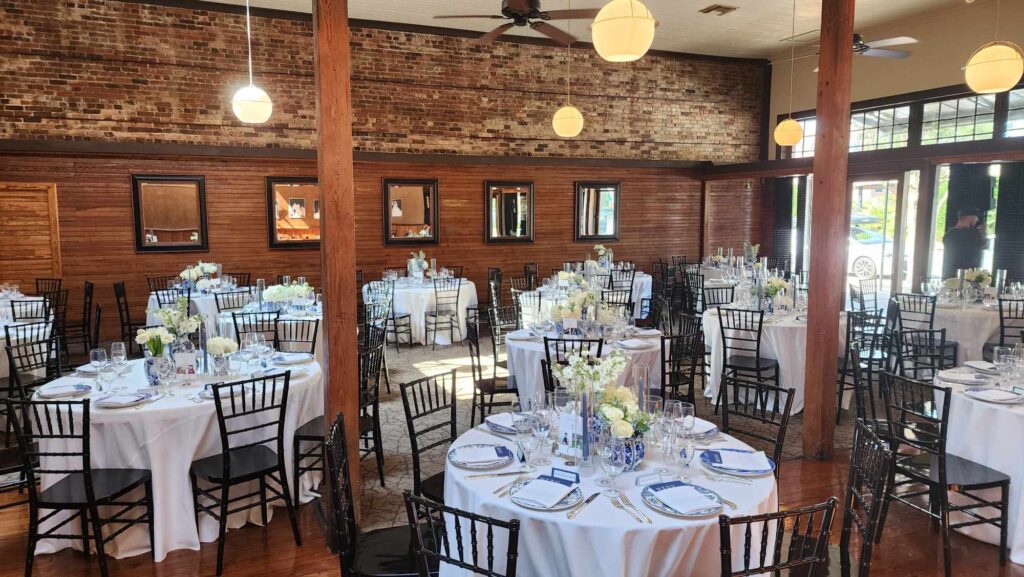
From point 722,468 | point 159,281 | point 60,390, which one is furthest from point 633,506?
point 159,281

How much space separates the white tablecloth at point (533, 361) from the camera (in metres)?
5.33

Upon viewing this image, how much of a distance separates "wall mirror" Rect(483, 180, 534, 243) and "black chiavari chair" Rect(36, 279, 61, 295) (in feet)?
21.6

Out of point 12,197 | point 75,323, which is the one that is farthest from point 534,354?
point 12,197

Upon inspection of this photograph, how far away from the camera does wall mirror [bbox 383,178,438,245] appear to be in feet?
36.3

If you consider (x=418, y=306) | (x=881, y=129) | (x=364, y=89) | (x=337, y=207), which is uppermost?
(x=364, y=89)

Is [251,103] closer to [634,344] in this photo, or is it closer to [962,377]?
[634,344]

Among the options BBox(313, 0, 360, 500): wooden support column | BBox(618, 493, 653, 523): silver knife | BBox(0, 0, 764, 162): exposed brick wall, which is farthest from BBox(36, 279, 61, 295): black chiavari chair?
BBox(618, 493, 653, 523): silver knife

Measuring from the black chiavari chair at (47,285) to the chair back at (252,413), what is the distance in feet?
21.7

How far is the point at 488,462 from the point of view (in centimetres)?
287

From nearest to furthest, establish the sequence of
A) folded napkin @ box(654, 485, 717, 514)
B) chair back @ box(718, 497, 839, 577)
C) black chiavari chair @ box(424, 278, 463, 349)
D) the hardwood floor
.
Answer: chair back @ box(718, 497, 839, 577) → folded napkin @ box(654, 485, 717, 514) → the hardwood floor → black chiavari chair @ box(424, 278, 463, 349)

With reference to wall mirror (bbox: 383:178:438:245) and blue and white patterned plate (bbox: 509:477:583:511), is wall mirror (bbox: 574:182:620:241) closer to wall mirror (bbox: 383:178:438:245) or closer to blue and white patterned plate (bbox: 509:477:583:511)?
wall mirror (bbox: 383:178:438:245)

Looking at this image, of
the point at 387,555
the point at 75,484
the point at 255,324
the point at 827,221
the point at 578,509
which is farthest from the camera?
the point at 255,324

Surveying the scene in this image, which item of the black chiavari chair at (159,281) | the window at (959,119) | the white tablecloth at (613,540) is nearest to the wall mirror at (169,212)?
the black chiavari chair at (159,281)

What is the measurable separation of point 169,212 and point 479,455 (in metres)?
8.72
